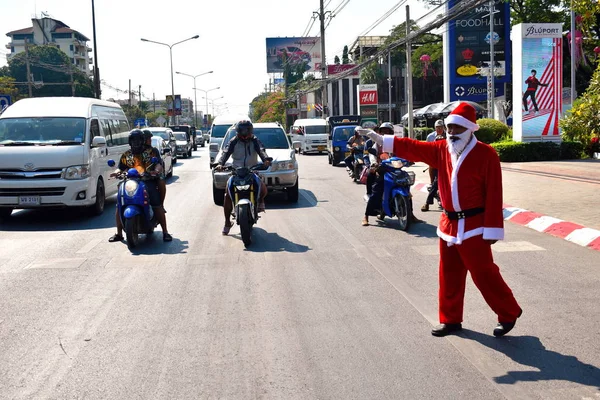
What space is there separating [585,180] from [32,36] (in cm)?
10269

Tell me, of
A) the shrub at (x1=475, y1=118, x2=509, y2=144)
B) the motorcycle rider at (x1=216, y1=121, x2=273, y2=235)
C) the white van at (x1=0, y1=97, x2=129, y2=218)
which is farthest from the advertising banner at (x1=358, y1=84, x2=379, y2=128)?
the motorcycle rider at (x1=216, y1=121, x2=273, y2=235)

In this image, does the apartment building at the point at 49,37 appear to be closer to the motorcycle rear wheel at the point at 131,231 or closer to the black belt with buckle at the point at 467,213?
the motorcycle rear wheel at the point at 131,231

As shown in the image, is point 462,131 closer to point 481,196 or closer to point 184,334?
point 481,196

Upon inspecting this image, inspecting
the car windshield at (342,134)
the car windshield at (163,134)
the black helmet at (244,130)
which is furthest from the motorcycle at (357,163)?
the car windshield at (163,134)

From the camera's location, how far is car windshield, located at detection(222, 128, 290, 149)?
16422 millimetres

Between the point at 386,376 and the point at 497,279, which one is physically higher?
the point at 497,279

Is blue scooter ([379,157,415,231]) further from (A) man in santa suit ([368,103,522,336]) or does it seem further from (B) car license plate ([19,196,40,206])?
(B) car license plate ([19,196,40,206])

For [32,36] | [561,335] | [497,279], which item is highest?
[32,36]

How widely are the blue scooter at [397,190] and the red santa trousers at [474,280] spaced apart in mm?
5311

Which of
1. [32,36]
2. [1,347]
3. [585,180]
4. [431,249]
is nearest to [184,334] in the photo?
[1,347]

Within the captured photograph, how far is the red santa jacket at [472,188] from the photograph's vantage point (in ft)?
16.5

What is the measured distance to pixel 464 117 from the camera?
203 inches

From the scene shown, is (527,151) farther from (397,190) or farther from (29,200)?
(29,200)

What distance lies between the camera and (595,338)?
5.19 m
